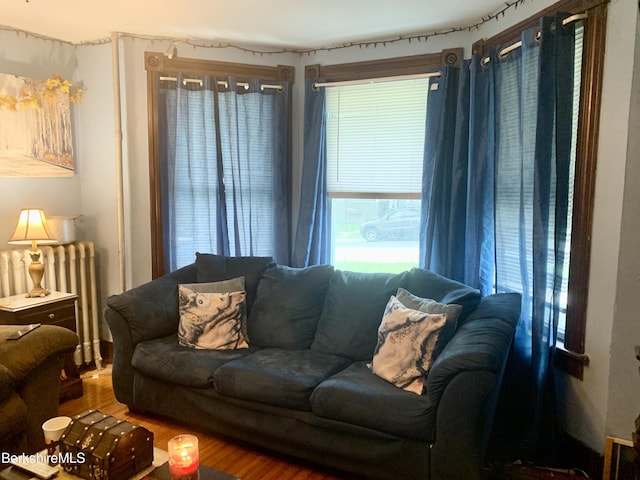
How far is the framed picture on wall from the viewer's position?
3.22 metres

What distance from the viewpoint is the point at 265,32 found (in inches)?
128

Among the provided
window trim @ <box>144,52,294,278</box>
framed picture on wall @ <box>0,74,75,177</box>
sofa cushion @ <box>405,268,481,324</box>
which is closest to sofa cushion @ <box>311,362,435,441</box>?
sofa cushion @ <box>405,268,481,324</box>

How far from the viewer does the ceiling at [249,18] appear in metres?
2.74

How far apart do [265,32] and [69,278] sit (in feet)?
7.45

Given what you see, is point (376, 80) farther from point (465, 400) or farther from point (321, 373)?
point (465, 400)

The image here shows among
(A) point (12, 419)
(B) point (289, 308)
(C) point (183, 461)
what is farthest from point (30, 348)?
(B) point (289, 308)

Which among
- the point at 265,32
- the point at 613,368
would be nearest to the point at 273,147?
the point at 265,32

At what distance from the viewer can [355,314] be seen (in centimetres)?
281

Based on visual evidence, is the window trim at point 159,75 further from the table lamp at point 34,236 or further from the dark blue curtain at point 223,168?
the table lamp at point 34,236

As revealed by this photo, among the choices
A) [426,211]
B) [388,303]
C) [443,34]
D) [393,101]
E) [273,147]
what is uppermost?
[443,34]

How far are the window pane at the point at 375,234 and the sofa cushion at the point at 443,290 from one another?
0.65 m

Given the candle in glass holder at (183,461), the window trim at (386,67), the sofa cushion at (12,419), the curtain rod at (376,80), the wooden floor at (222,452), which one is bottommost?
the wooden floor at (222,452)

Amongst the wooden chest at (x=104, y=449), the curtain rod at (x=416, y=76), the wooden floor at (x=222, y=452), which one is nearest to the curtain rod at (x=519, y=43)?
the curtain rod at (x=416, y=76)

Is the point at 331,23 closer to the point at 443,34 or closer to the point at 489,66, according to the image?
the point at 443,34
